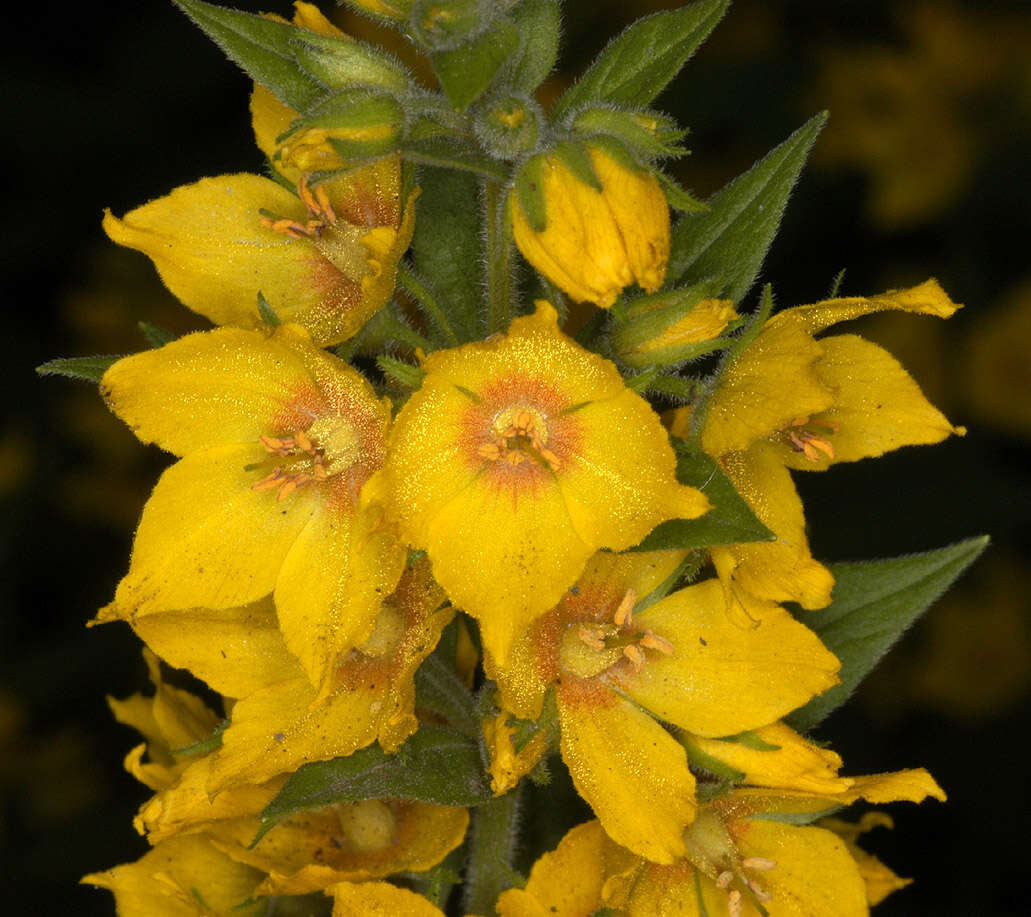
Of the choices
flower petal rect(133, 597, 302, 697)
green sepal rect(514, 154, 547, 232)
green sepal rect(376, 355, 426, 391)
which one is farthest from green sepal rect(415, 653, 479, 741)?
green sepal rect(514, 154, 547, 232)

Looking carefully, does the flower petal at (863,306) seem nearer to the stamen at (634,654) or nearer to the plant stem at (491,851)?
the stamen at (634,654)

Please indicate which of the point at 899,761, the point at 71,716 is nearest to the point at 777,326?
the point at 899,761

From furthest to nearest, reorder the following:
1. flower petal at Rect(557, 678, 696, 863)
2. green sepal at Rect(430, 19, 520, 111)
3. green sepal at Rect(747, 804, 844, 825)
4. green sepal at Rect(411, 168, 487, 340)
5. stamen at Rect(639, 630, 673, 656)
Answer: green sepal at Rect(411, 168, 487, 340), green sepal at Rect(747, 804, 844, 825), stamen at Rect(639, 630, 673, 656), flower petal at Rect(557, 678, 696, 863), green sepal at Rect(430, 19, 520, 111)

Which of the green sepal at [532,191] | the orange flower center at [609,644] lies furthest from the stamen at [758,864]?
the green sepal at [532,191]

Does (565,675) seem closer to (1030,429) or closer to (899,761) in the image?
(899,761)

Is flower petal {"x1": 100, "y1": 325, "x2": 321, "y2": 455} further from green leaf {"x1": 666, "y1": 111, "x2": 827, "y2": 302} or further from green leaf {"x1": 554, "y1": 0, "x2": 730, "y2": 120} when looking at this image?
green leaf {"x1": 666, "y1": 111, "x2": 827, "y2": 302}

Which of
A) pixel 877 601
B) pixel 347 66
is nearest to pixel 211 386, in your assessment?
pixel 347 66
